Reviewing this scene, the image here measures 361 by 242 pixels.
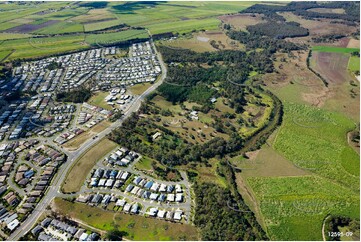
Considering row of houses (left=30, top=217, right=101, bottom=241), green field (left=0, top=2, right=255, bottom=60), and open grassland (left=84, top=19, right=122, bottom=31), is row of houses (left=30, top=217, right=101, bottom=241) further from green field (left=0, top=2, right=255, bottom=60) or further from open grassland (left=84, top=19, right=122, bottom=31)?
open grassland (left=84, top=19, right=122, bottom=31)

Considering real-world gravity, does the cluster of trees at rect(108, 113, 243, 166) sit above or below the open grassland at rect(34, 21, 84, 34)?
below

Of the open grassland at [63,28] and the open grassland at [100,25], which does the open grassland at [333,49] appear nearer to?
the open grassland at [100,25]

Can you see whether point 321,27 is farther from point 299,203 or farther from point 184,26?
point 299,203

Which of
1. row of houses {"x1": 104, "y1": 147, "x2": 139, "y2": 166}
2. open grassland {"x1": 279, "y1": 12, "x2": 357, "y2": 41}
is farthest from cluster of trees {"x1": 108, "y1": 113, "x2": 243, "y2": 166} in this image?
open grassland {"x1": 279, "y1": 12, "x2": 357, "y2": 41}

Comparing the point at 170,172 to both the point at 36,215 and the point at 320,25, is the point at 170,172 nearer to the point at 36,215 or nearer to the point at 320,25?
the point at 36,215

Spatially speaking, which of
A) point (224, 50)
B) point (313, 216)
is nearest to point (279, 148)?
point (313, 216)
